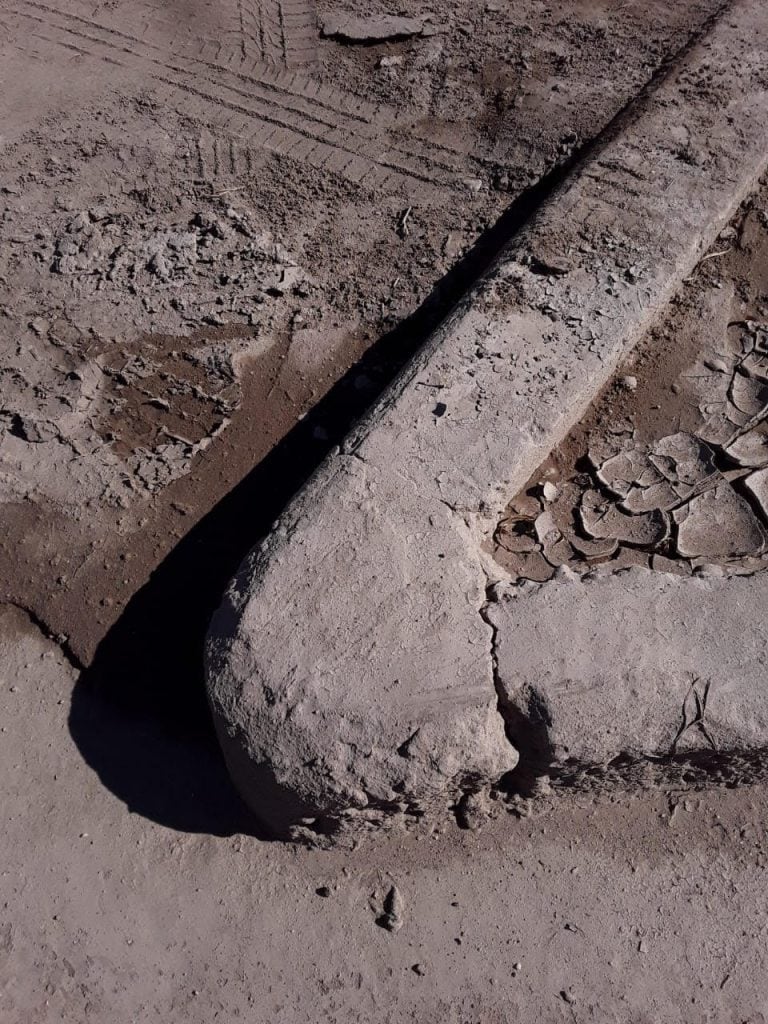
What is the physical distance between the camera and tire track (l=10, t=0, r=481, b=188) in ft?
12.5

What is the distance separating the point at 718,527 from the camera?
2654mm

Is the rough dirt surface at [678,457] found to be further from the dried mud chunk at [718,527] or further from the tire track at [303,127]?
the tire track at [303,127]

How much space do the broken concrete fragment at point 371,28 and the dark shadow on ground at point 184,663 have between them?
2.07 metres

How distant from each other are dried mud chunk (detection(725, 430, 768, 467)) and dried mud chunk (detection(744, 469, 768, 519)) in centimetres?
8

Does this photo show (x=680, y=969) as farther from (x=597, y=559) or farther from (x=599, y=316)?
(x=599, y=316)

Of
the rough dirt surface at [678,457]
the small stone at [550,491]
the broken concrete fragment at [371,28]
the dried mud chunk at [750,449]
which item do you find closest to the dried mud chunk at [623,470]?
the rough dirt surface at [678,457]

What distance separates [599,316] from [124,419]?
6.40ft

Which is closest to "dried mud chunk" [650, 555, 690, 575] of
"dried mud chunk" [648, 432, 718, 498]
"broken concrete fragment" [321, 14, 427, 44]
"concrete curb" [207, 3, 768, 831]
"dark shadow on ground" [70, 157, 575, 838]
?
"dried mud chunk" [648, 432, 718, 498]

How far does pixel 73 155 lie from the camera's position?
4.11 meters

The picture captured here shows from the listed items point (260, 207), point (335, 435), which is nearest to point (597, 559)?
point (335, 435)

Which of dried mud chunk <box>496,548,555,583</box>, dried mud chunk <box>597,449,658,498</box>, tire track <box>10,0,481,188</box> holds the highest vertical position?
tire track <box>10,0,481,188</box>

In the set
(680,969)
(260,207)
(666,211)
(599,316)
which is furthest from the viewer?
(260,207)

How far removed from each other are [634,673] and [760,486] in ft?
3.01

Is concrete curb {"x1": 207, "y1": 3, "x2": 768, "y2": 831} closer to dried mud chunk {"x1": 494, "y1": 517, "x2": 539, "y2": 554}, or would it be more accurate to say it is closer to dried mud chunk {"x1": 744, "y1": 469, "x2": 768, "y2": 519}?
dried mud chunk {"x1": 494, "y1": 517, "x2": 539, "y2": 554}
